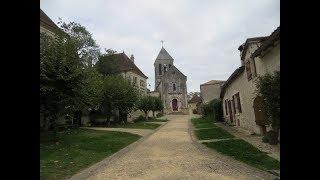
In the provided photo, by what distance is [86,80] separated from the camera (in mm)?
16469

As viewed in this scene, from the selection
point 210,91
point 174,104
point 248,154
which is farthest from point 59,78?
point 174,104

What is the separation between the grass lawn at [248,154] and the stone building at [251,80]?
5.22ft

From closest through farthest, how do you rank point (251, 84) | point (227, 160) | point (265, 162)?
point (265, 162)
point (227, 160)
point (251, 84)

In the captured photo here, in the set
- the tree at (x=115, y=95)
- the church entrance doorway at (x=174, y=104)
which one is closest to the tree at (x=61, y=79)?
the tree at (x=115, y=95)

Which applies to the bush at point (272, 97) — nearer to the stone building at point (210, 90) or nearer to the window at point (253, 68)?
the window at point (253, 68)

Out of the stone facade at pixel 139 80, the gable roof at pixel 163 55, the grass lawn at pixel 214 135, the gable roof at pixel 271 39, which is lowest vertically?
the grass lawn at pixel 214 135

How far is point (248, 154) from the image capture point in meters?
11.6

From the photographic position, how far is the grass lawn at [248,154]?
947 centimetres

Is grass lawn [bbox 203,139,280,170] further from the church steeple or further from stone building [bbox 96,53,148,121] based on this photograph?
the church steeple

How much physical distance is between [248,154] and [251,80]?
7719mm
